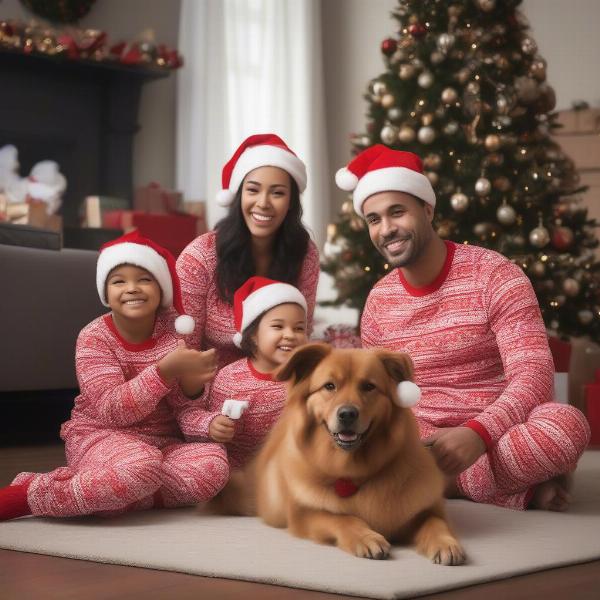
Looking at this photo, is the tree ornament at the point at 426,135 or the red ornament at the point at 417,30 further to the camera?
the red ornament at the point at 417,30

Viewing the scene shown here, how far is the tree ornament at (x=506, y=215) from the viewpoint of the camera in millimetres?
4602

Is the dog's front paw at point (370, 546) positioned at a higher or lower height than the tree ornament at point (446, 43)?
lower

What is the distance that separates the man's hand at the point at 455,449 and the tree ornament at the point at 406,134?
2.75 meters

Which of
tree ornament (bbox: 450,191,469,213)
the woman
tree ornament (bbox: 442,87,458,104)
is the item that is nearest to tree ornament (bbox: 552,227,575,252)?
tree ornament (bbox: 450,191,469,213)

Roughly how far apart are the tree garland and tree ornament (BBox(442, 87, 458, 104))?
3.21 m

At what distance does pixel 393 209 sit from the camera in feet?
8.59

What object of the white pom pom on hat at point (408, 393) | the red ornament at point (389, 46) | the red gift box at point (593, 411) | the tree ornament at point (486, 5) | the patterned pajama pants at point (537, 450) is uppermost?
the tree ornament at point (486, 5)

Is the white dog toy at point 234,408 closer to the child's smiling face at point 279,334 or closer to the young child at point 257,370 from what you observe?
the young child at point 257,370

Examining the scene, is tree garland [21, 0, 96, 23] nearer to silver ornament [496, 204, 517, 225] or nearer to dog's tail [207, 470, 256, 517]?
silver ornament [496, 204, 517, 225]

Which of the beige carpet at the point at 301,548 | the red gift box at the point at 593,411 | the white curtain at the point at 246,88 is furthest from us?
the white curtain at the point at 246,88

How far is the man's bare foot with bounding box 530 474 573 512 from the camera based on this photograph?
253 cm

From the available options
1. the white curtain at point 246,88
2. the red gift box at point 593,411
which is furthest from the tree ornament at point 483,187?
the white curtain at point 246,88

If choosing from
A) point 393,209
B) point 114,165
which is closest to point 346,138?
point 114,165

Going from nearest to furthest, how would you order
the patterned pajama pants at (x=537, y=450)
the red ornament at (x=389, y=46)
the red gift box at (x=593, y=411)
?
1. the patterned pajama pants at (x=537, y=450)
2. the red gift box at (x=593, y=411)
3. the red ornament at (x=389, y=46)
